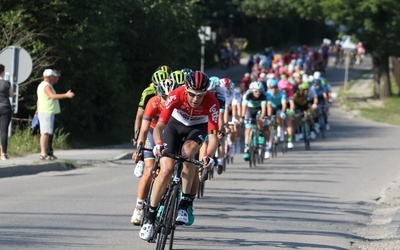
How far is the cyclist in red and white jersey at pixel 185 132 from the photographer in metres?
10.7

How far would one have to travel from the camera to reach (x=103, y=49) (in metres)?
30.1

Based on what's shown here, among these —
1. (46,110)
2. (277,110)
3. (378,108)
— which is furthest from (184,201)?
(378,108)

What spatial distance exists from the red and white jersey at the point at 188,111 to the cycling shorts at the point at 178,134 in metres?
0.05

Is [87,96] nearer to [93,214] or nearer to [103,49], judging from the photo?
[103,49]

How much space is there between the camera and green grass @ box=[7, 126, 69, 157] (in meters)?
23.7

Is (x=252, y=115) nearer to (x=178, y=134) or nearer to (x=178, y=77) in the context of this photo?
(x=178, y=77)

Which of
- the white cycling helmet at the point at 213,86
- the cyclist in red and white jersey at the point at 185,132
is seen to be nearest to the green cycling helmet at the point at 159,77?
the cyclist in red and white jersey at the point at 185,132

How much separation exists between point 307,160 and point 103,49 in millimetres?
6840

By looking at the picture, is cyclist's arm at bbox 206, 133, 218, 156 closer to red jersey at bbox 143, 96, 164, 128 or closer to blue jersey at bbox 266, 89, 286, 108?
red jersey at bbox 143, 96, 164, 128

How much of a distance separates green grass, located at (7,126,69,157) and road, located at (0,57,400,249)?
1.73 m

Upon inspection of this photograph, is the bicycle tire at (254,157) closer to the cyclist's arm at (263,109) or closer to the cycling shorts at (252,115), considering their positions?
the cycling shorts at (252,115)

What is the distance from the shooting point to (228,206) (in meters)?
15.6

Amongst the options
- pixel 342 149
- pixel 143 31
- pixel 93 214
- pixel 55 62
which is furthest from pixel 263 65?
pixel 93 214

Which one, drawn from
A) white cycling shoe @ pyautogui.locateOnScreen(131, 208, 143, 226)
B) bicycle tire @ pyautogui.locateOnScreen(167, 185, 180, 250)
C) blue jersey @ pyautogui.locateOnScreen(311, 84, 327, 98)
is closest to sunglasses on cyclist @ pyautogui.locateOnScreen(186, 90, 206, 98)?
bicycle tire @ pyautogui.locateOnScreen(167, 185, 180, 250)
